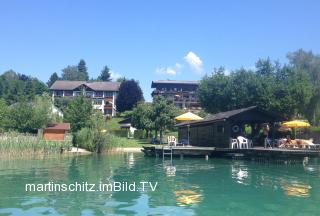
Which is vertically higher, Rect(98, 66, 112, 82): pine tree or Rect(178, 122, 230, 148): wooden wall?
Rect(98, 66, 112, 82): pine tree

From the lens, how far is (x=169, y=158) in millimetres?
32500

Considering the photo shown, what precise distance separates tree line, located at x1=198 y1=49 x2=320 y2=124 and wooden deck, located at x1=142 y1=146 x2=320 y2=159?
15287 mm

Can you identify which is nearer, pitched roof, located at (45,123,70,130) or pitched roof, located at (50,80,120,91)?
pitched roof, located at (45,123,70,130)

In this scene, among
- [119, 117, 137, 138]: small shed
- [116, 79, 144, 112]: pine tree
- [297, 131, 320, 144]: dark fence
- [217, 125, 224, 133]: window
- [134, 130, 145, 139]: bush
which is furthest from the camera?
[116, 79, 144, 112]: pine tree

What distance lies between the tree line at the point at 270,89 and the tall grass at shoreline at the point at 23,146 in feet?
75.1

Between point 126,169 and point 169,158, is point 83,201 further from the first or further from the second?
point 169,158

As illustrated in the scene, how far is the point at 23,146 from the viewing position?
32.0m

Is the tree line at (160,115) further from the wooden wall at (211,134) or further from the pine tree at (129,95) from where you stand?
the pine tree at (129,95)

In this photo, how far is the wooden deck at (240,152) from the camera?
27.6 metres

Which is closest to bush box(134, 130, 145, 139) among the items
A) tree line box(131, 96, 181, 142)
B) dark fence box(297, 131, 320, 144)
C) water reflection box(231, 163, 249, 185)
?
tree line box(131, 96, 181, 142)

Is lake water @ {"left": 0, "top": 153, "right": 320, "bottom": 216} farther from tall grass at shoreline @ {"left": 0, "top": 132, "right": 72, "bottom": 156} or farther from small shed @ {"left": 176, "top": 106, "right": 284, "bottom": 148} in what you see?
small shed @ {"left": 176, "top": 106, "right": 284, "bottom": 148}

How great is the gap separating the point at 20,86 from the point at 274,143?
84.3m

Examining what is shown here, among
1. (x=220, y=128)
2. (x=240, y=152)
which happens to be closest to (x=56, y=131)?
(x=220, y=128)

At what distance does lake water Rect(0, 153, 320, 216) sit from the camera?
12125 mm
